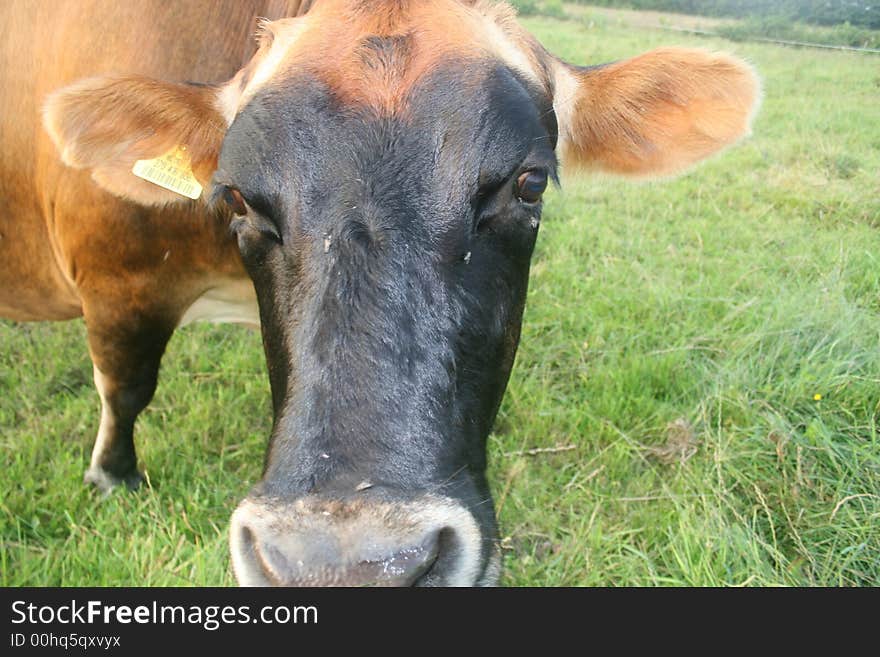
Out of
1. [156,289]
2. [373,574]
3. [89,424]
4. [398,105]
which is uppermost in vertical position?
[398,105]

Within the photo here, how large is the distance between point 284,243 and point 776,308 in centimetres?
324

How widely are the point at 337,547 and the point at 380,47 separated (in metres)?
1.34

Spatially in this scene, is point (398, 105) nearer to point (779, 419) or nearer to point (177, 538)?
point (177, 538)

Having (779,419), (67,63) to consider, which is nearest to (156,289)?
(67,63)

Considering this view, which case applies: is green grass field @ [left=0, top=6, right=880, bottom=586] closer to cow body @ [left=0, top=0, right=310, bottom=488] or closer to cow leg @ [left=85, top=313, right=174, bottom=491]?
cow leg @ [left=85, top=313, right=174, bottom=491]

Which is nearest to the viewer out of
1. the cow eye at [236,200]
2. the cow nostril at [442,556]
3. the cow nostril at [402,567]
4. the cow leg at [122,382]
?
the cow nostril at [402,567]

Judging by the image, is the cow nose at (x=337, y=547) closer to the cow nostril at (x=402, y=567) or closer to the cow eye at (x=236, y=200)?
the cow nostril at (x=402, y=567)

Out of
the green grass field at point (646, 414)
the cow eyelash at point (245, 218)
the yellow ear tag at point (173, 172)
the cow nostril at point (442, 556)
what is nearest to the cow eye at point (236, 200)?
the cow eyelash at point (245, 218)

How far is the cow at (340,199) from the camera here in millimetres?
1583

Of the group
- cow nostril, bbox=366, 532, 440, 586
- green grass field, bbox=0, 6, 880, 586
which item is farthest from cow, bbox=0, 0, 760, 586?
green grass field, bbox=0, 6, 880, 586

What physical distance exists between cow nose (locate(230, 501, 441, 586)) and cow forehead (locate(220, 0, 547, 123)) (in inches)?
40.0

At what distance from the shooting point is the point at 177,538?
10.1 ft

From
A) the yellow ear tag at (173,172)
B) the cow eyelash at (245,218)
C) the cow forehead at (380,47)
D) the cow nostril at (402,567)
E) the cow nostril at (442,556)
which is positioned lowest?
the cow nostril at (442,556)

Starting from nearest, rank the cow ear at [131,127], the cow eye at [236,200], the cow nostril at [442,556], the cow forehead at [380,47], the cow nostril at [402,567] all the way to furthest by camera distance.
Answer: the cow nostril at [402,567]
the cow nostril at [442,556]
the cow forehead at [380,47]
the cow eye at [236,200]
the cow ear at [131,127]
